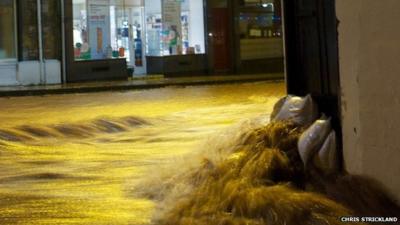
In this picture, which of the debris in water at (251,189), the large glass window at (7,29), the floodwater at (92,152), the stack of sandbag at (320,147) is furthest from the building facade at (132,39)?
the stack of sandbag at (320,147)

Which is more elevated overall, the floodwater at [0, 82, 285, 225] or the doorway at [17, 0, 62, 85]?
the doorway at [17, 0, 62, 85]

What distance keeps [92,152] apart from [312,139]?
326cm

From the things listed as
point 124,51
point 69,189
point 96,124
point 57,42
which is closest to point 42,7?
point 57,42

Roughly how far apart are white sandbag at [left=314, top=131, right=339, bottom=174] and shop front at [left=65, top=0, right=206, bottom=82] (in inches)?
651

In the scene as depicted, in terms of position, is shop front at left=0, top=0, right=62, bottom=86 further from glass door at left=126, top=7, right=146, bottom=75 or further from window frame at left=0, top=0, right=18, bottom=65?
glass door at left=126, top=7, right=146, bottom=75

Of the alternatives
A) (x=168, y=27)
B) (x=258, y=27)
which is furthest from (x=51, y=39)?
(x=258, y=27)

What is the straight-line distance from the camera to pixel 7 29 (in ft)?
63.0

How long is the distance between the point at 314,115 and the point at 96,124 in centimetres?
472

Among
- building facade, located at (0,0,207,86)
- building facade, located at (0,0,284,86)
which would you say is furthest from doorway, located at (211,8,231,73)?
building facade, located at (0,0,207,86)

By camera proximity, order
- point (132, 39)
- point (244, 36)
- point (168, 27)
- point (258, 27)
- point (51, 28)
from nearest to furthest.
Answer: point (51, 28) < point (132, 39) < point (168, 27) < point (244, 36) < point (258, 27)

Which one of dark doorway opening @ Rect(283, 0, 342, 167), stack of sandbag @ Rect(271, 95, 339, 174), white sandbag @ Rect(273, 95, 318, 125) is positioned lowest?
stack of sandbag @ Rect(271, 95, 339, 174)

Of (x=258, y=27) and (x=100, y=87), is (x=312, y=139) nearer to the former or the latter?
(x=100, y=87)

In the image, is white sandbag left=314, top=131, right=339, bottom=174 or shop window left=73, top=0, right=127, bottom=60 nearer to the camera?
white sandbag left=314, top=131, right=339, bottom=174

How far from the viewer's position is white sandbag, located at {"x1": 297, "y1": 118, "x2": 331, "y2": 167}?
13.4 feet
